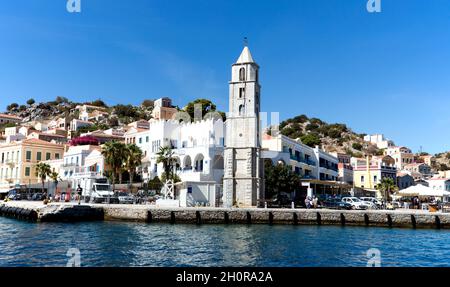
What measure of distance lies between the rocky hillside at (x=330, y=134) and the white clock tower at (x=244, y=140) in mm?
90961

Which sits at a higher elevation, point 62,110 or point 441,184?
point 62,110

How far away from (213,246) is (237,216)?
47.6ft

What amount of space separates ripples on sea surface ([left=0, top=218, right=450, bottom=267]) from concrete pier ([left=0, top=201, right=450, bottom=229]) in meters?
3.07

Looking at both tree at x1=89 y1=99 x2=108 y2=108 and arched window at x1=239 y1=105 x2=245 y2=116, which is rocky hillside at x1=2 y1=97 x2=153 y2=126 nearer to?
tree at x1=89 y1=99 x2=108 y2=108

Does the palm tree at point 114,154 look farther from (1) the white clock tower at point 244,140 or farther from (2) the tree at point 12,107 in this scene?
(2) the tree at point 12,107

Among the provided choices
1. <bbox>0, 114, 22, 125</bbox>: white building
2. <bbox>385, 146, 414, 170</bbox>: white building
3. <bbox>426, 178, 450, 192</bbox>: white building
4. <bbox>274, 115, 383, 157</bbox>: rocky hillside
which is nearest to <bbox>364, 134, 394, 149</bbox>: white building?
<bbox>274, 115, 383, 157</bbox>: rocky hillside

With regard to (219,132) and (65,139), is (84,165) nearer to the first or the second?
(219,132)

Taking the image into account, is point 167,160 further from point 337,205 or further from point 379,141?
point 379,141

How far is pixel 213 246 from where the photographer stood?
78.3 ft

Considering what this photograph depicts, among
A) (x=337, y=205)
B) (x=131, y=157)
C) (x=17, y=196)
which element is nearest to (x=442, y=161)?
(x=337, y=205)

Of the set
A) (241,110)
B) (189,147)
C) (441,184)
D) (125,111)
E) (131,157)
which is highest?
(125,111)

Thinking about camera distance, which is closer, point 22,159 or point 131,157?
point 131,157

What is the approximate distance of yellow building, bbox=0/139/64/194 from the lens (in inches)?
2805
